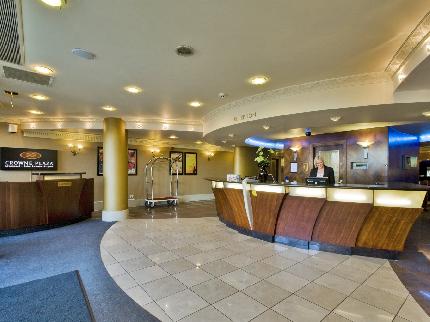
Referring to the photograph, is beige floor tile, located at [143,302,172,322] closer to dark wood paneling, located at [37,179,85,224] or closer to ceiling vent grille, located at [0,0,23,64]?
ceiling vent grille, located at [0,0,23,64]

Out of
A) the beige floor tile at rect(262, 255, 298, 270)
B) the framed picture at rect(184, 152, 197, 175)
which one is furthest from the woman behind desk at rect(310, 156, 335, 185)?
the framed picture at rect(184, 152, 197, 175)

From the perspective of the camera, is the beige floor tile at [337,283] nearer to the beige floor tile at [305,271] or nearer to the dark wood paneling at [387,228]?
the beige floor tile at [305,271]

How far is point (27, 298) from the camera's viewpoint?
259 cm

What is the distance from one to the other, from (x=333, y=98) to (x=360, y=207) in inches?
76.1

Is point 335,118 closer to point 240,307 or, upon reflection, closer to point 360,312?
point 360,312

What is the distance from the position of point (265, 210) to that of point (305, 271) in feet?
5.22

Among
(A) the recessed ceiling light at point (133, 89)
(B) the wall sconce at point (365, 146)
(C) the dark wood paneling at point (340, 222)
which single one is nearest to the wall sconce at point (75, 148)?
(A) the recessed ceiling light at point (133, 89)

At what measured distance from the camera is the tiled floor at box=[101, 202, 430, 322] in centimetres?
231

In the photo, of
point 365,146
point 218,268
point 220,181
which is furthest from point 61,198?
point 365,146

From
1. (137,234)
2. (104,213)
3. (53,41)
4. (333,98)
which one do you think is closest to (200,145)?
(104,213)

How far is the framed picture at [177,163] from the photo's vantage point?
36.1 ft

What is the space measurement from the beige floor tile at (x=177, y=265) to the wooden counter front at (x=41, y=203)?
426 cm

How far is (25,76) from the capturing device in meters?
3.73

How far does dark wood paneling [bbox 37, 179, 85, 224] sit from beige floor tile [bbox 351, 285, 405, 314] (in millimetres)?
6790
